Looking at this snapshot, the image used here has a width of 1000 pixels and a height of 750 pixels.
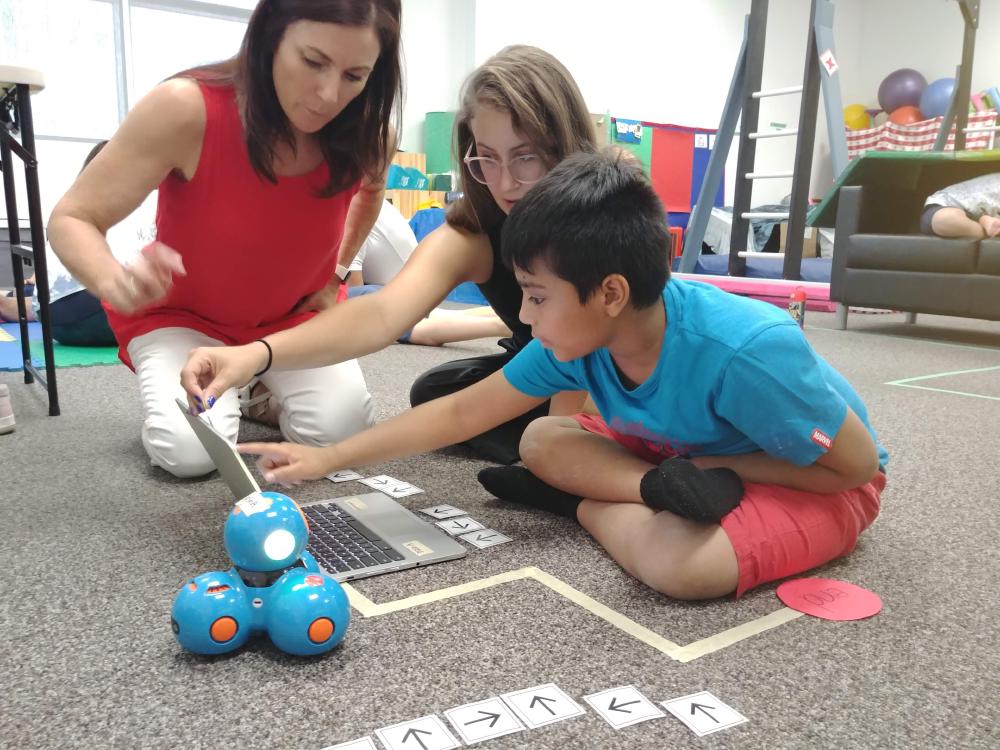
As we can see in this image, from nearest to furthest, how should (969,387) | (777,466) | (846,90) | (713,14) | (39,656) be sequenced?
1. (39,656)
2. (777,466)
3. (969,387)
4. (713,14)
5. (846,90)

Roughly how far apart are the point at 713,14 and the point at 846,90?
1994 millimetres

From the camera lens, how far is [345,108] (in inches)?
50.2

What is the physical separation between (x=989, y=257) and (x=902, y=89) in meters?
5.08

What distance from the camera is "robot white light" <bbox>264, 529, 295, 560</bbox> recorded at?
0.76 m

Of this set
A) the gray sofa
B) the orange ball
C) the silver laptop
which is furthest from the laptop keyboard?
the orange ball

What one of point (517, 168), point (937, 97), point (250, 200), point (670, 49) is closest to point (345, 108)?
point (250, 200)

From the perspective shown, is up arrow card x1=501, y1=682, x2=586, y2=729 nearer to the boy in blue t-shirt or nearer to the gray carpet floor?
the gray carpet floor

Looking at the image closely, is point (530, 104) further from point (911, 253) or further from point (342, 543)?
point (911, 253)

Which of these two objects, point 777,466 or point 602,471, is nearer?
point 777,466

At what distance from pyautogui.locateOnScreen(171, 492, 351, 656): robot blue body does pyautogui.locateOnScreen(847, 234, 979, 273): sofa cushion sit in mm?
2998

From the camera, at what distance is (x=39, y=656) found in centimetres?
76

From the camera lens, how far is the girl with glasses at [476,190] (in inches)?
44.6

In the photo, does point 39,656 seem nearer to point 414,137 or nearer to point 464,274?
point 464,274

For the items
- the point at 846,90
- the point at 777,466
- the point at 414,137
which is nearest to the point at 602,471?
the point at 777,466
